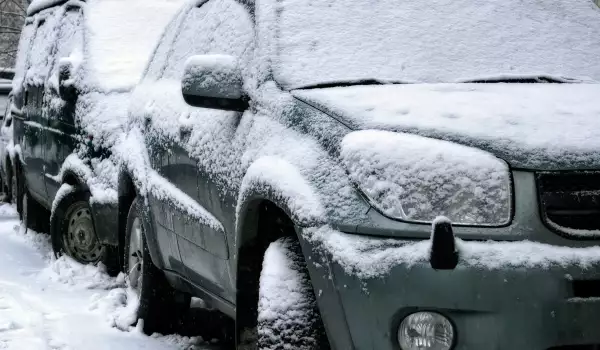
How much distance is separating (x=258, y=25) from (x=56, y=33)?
195 inches

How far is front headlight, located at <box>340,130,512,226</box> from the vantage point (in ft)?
9.73

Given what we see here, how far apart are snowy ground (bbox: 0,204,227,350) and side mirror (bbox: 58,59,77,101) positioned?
47.5 inches

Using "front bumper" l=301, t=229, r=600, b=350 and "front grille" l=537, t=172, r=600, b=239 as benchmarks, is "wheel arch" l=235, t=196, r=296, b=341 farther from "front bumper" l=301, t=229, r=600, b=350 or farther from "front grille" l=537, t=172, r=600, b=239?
"front grille" l=537, t=172, r=600, b=239

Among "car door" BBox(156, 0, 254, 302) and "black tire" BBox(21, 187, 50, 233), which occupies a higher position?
"car door" BBox(156, 0, 254, 302)

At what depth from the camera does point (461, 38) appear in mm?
4203

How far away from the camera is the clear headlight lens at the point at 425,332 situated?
2929mm

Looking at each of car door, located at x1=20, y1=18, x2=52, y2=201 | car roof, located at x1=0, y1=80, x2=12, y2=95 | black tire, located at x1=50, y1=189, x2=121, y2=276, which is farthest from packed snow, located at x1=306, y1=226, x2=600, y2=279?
car roof, located at x1=0, y1=80, x2=12, y2=95

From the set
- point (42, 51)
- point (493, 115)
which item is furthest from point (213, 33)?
point (42, 51)

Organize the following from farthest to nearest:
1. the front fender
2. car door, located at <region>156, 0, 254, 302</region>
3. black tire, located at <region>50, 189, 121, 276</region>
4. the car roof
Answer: the car roof
black tire, located at <region>50, 189, 121, 276</region>
car door, located at <region>156, 0, 254, 302</region>
the front fender

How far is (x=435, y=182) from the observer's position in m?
3.00

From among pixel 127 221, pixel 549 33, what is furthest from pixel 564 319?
pixel 127 221

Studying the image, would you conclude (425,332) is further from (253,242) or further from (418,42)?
(418,42)

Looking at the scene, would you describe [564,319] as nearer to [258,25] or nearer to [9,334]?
[258,25]

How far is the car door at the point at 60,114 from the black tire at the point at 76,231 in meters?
0.33
